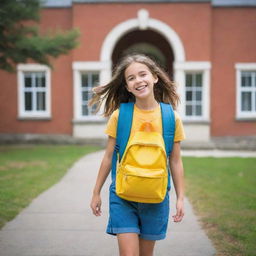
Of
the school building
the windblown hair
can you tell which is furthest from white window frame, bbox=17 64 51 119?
the windblown hair

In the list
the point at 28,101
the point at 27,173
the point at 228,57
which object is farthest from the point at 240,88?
the point at 27,173

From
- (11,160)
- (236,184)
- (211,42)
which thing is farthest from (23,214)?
(211,42)

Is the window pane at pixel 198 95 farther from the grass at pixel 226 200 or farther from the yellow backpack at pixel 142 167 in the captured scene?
the yellow backpack at pixel 142 167

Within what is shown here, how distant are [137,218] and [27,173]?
22.6 feet

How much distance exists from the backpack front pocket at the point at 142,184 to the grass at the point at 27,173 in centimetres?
288

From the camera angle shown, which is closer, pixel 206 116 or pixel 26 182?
pixel 26 182

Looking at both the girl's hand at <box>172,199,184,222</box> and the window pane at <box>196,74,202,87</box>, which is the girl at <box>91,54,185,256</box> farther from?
the window pane at <box>196,74,202,87</box>

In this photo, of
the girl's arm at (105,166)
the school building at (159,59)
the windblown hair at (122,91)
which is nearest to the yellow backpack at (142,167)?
the girl's arm at (105,166)

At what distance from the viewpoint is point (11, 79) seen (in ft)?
60.3

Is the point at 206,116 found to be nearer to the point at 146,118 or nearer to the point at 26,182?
the point at 26,182

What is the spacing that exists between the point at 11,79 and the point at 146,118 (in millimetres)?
15746

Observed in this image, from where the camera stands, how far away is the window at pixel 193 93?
59.9 ft

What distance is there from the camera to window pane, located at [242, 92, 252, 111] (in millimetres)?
18562

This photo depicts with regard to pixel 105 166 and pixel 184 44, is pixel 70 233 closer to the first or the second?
pixel 105 166
